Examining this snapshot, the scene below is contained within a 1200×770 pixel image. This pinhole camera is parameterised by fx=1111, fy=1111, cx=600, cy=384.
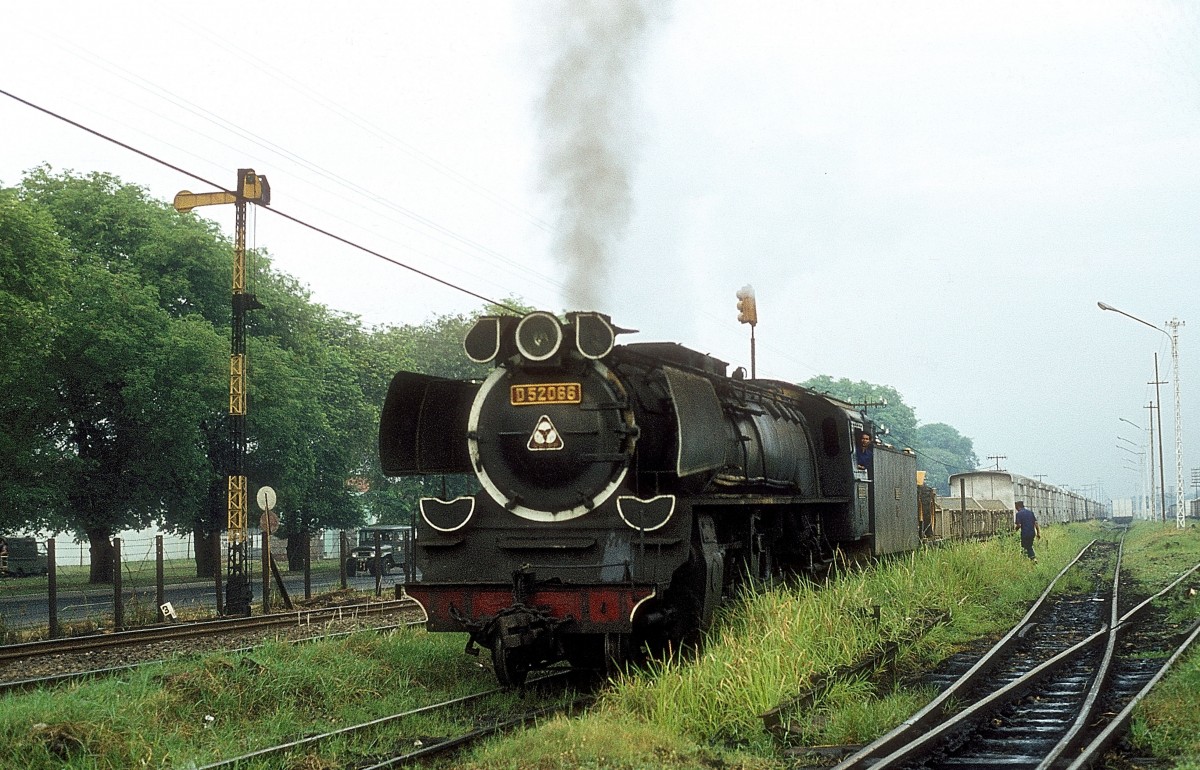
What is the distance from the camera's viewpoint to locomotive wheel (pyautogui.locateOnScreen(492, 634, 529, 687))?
8570 millimetres

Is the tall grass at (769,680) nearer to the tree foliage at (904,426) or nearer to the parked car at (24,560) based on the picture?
the parked car at (24,560)

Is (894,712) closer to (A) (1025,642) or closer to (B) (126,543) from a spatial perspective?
(A) (1025,642)

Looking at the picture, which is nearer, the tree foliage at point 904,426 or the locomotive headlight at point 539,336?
the locomotive headlight at point 539,336

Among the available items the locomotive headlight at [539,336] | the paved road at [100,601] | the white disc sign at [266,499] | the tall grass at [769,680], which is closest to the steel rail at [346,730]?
the tall grass at [769,680]

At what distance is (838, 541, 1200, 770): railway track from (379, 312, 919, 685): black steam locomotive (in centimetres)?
234

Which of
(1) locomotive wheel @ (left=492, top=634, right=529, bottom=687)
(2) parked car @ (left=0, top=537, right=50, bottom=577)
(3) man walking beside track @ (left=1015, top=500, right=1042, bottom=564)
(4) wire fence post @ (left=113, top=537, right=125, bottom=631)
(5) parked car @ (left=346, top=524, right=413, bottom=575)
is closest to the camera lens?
(1) locomotive wheel @ (left=492, top=634, right=529, bottom=687)

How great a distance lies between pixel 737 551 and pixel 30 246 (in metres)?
19.8

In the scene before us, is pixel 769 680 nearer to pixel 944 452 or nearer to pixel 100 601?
pixel 100 601

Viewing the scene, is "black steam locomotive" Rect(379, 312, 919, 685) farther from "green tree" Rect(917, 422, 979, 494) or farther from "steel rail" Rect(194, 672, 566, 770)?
"green tree" Rect(917, 422, 979, 494)

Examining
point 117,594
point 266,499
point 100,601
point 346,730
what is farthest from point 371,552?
point 346,730

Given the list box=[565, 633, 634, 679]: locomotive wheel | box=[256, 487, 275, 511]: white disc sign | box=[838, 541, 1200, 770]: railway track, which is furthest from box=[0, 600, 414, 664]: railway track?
box=[838, 541, 1200, 770]: railway track

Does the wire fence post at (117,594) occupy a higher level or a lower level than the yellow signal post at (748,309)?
lower

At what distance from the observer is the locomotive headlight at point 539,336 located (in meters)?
9.30

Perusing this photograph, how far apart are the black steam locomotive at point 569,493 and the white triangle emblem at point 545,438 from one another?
0.01m
